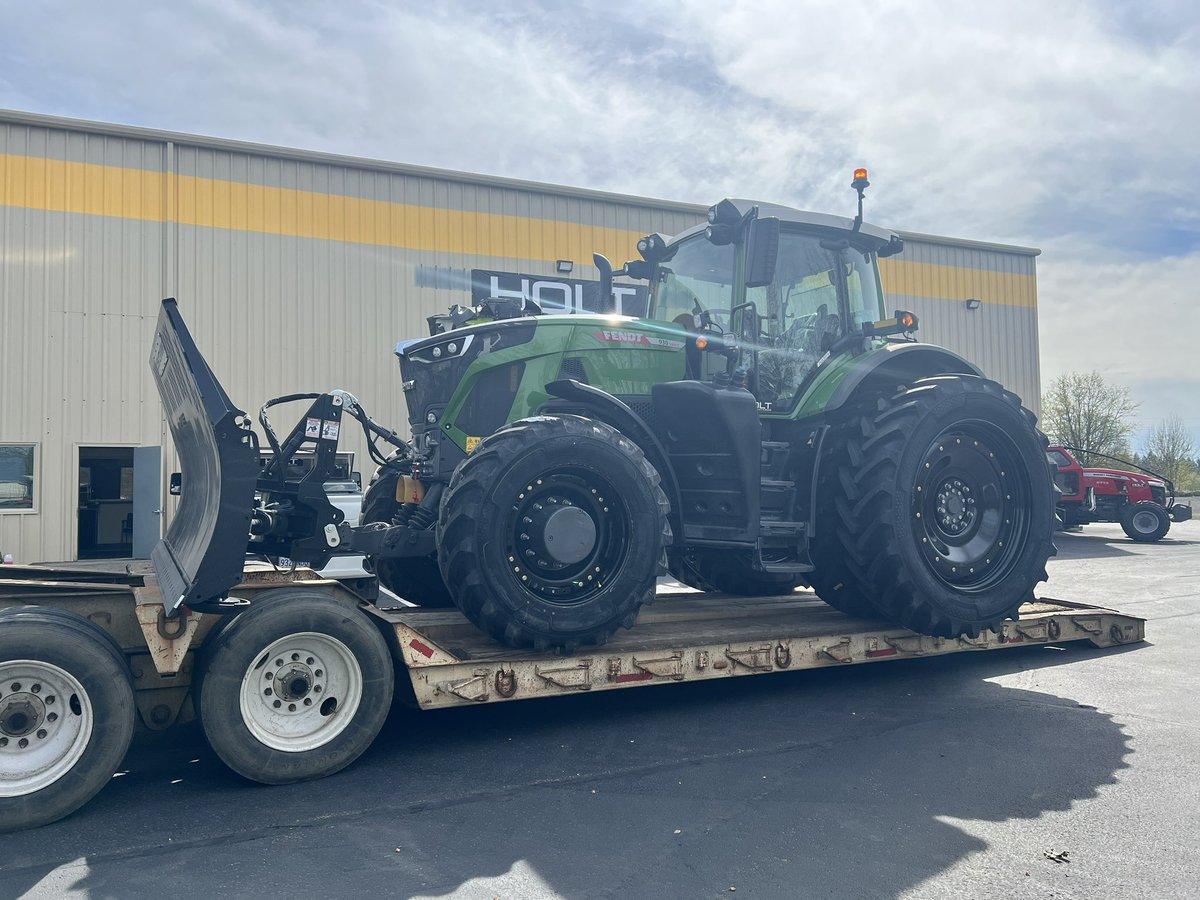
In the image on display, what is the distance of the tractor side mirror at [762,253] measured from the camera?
600cm

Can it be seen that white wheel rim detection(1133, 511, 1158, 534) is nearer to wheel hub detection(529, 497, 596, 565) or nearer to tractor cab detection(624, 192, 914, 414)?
tractor cab detection(624, 192, 914, 414)

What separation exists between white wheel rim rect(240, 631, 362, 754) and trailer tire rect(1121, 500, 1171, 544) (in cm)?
2047

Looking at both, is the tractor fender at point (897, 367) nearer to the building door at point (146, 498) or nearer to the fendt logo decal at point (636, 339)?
the fendt logo decal at point (636, 339)

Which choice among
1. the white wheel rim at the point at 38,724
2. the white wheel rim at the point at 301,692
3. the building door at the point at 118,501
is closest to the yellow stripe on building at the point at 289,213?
the building door at the point at 118,501

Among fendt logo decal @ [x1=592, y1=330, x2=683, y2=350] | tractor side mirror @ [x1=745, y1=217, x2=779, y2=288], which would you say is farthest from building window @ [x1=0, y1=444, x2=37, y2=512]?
tractor side mirror @ [x1=745, y1=217, x2=779, y2=288]

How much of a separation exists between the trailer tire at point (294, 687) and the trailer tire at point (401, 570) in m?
1.90

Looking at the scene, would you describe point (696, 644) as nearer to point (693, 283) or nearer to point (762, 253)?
point (762, 253)

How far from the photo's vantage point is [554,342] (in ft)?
18.8

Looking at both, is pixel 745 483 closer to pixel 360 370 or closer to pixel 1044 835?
pixel 1044 835

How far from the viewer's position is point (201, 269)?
14195mm

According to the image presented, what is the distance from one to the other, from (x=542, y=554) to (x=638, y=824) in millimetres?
1581

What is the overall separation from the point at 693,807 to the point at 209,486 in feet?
9.31

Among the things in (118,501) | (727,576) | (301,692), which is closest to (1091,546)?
(727,576)

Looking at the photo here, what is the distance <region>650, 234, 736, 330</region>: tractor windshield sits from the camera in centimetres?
675
